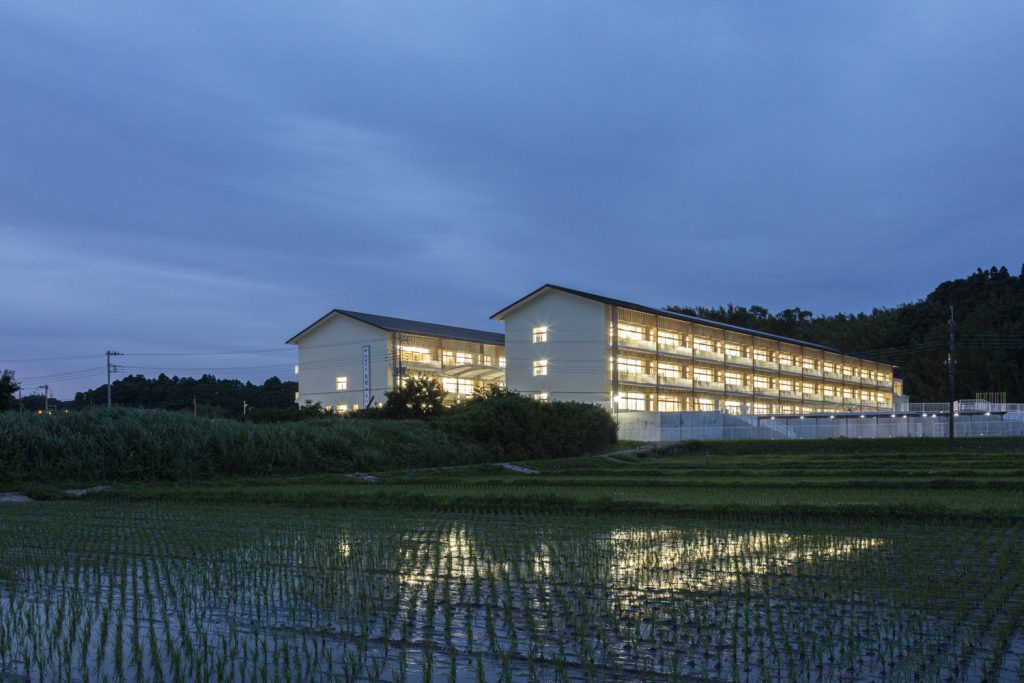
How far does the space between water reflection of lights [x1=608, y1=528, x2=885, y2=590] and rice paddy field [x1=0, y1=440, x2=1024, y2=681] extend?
2.8 inches

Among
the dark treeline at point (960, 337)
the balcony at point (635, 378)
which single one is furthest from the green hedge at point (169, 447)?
the dark treeline at point (960, 337)

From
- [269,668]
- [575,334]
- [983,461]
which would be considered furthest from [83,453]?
[575,334]

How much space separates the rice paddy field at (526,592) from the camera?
686cm

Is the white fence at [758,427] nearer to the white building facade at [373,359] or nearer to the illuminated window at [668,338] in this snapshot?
the illuminated window at [668,338]

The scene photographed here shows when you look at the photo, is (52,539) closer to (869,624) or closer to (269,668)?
(269,668)

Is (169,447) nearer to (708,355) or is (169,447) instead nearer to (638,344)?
(638,344)

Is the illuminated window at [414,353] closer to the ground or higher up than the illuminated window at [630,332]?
closer to the ground

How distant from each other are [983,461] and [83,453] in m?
31.9

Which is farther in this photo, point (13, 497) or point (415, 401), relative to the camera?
point (415, 401)

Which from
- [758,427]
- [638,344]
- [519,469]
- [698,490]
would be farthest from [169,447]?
[638,344]

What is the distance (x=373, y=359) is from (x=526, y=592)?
65117 mm

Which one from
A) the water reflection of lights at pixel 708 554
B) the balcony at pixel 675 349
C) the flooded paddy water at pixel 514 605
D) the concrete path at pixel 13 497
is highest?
the balcony at pixel 675 349

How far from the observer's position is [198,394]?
104625 mm

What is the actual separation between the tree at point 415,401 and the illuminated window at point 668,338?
23340 millimetres
